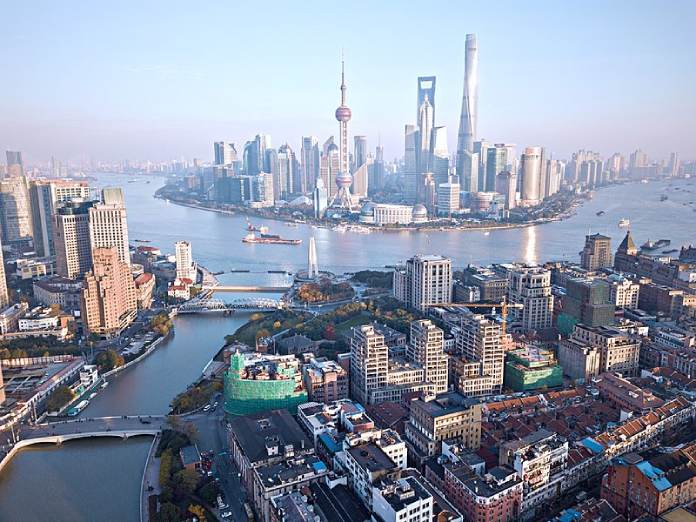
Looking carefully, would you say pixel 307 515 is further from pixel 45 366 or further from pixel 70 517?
pixel 45 366

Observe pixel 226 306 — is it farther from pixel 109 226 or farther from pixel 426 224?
pixel 426 224

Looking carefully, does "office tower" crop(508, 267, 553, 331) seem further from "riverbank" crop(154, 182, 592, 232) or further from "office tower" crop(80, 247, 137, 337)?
"riverbank" crop(154, 182, 592, 232)

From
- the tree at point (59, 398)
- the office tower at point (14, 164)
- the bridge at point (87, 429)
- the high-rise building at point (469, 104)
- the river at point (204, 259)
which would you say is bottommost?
the river at point (204, 259)

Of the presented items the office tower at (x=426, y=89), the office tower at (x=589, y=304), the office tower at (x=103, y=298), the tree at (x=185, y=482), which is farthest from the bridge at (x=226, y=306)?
the office tower at (x=426, y=89)

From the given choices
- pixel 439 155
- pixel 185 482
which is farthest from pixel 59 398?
pixel 439 155

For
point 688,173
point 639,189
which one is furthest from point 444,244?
point 688,173

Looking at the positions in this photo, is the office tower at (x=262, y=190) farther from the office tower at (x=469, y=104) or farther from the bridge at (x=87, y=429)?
the bridge at (x=87, y=429)

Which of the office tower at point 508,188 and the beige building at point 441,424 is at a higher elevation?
the office tower at point 508,188

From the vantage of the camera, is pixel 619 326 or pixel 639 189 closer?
pixel 619 326
